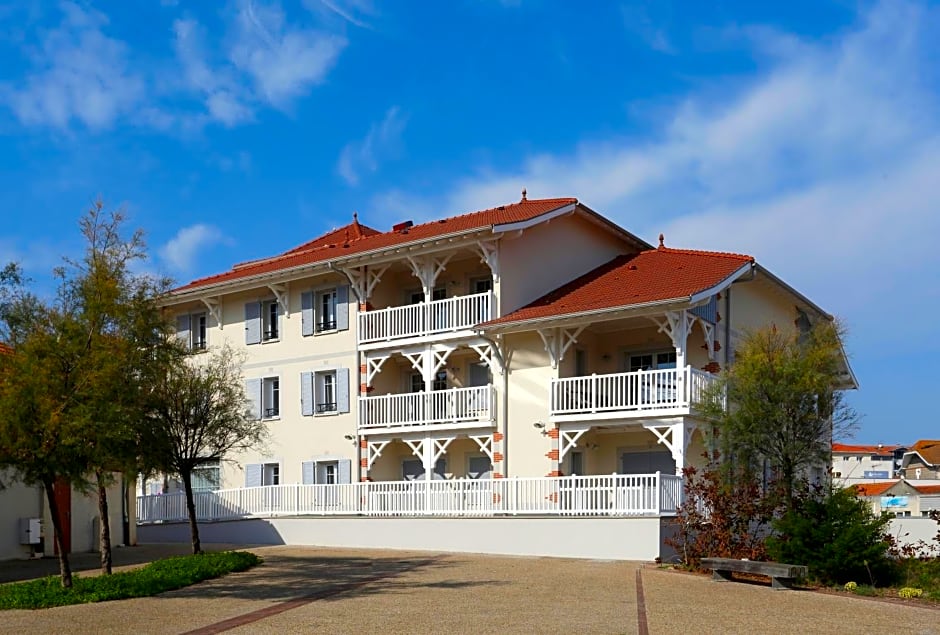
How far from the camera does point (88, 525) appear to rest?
2523 centimetres

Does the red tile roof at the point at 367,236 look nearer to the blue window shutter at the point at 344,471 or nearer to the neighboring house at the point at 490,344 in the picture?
the neighboring house at the point at 490,344

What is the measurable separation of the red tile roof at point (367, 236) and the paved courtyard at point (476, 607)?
419 inches

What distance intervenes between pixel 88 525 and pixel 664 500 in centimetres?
1339

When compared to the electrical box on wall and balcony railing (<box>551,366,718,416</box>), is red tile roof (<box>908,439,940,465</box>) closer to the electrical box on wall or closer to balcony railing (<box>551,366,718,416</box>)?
balcony railing (<box>551,366,718,416</box>)

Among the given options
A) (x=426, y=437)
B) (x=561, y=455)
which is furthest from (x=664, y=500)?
(x=426, y=437)

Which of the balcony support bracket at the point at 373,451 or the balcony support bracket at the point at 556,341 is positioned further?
the balcony support bracket at the point at 373,451

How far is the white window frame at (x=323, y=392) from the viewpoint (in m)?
31.2

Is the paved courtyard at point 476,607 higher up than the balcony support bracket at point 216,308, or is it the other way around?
the balcony support bracket at point 216,308

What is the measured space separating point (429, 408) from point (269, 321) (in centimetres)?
714

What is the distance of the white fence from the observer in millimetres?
23109

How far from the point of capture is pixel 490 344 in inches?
1100

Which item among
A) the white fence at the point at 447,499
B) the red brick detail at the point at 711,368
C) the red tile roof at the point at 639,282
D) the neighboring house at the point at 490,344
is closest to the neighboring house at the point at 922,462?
the neighboring house at the point at 490,344

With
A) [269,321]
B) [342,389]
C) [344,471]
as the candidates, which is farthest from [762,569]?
[269,321]

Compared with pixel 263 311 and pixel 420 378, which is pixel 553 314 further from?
pixel 263 311
